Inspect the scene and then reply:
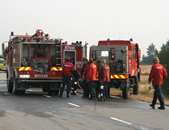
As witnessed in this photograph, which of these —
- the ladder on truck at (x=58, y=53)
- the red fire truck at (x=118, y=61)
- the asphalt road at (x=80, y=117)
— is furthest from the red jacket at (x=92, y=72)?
the asphalt road at (x=80, y=117)

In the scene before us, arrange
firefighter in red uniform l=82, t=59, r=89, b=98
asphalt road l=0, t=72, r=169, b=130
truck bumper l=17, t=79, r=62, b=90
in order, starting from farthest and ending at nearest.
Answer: truck bumper l=17, t=79, r=62, b=90, firefighter in red uniform l=82, t=59, r=89, b=98, asphalt road l=0, t=72, r=169, b=130

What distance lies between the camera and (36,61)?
20.0 meters

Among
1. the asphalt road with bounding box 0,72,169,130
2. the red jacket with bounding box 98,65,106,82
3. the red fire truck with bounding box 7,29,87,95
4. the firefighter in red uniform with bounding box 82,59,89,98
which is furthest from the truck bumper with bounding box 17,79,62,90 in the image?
the asphalt road with bounding box 0,72,169,130

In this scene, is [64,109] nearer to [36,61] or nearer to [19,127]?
[19,127]

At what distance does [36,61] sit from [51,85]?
142 centimetres

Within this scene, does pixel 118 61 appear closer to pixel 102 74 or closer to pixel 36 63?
pixel 102 74

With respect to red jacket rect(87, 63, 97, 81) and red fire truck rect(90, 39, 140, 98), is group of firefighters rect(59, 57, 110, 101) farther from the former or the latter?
red fire truck rect(90, 39, 140, 98)

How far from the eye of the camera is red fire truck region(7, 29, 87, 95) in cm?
1928

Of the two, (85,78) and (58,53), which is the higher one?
(58,53)

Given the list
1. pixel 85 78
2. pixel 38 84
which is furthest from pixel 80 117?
pixel 38 84

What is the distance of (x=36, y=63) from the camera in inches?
786

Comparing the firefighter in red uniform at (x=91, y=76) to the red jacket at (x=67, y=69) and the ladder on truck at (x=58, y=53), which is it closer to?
the red jacket at (x=67, y=69)

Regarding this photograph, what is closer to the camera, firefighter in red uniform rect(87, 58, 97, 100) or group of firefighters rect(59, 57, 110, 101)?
group of firefighters rect(59, 57, 110, 101)

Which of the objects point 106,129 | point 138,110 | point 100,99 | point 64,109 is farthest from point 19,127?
point 100,99
